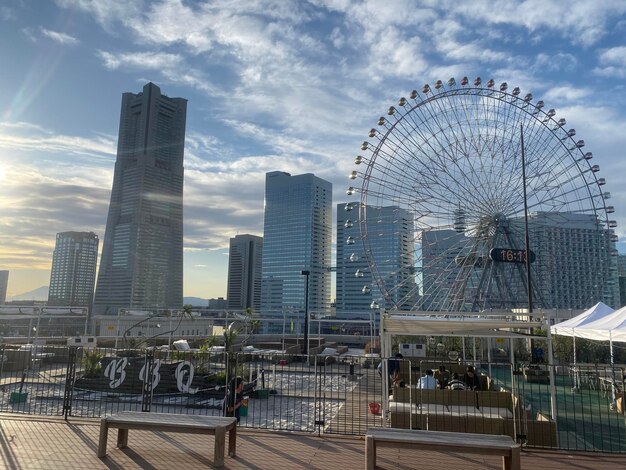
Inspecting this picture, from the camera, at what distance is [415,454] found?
281 inches

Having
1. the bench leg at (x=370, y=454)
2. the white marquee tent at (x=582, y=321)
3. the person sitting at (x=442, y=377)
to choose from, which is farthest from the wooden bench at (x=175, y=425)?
the white marquee tent at (x=582, y=321)

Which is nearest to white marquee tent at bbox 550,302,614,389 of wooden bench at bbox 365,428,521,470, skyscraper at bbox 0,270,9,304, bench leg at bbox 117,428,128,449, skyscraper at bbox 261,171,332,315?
wooden bench at bbox 365,428,521,470

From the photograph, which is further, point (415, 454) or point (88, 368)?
point (88, 368)

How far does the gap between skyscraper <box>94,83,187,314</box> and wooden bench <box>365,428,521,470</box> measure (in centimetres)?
16026

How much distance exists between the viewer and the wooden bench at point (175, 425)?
6.39m

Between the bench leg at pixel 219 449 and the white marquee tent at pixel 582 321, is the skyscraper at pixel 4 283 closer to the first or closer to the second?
the white marquee tent at pixel 582 321

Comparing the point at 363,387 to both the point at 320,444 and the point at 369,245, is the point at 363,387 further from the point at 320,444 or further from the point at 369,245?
the point at 320,444

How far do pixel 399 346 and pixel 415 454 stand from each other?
1748 centimetres

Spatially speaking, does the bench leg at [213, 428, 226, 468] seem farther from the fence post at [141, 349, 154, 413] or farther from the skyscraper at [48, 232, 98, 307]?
Answer: the skyscraper at [48, 232, 98, 307]

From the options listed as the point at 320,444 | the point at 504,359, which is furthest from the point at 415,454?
the point at 504,359

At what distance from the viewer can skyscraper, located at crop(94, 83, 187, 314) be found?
164 meters

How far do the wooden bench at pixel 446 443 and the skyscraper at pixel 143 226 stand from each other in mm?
160257

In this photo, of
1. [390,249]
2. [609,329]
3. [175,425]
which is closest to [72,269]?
[390,249]

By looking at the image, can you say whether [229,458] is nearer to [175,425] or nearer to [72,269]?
[175,425]
